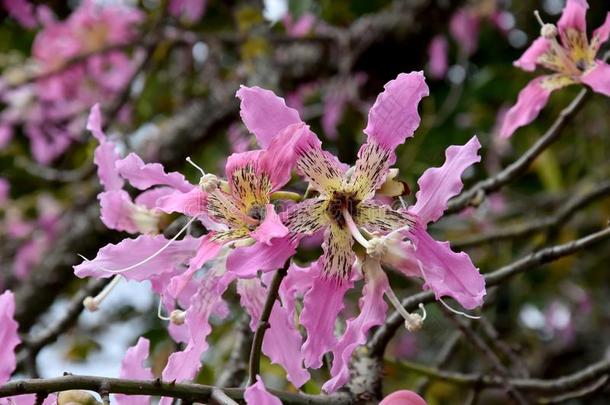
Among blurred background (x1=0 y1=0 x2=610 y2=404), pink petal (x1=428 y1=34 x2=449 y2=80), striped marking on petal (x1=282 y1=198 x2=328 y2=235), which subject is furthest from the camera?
pink petal (x1=428 y1=34 x2=449 y2=80)

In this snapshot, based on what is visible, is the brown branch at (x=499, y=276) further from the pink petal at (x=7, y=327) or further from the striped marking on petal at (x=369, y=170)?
the pink petal at (x=7, y=327)

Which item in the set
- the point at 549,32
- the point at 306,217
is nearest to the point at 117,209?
the point at 306,217

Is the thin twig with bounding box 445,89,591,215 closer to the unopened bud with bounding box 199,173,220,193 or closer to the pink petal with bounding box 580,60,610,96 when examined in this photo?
the pink petal with bounding box 580,60,610,96

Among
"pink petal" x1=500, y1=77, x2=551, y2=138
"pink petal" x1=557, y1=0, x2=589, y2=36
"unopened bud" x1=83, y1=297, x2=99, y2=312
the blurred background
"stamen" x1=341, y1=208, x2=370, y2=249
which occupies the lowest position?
the blurred background

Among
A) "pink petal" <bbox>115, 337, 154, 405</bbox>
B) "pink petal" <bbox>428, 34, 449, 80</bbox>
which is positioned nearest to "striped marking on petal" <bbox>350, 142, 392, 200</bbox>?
"pink petal" <bbox>115, 337, 154, 405</bbox>

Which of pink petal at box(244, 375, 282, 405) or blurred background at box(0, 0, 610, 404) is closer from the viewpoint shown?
pink petal at box(244, 375, 282, 405)

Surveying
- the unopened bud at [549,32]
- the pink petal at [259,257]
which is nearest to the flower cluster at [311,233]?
the pink petal at [259,257]

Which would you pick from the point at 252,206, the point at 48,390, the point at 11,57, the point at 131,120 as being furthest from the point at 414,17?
the point at 48,390

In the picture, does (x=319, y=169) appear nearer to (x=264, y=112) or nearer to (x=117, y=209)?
(x=264, y=112)
